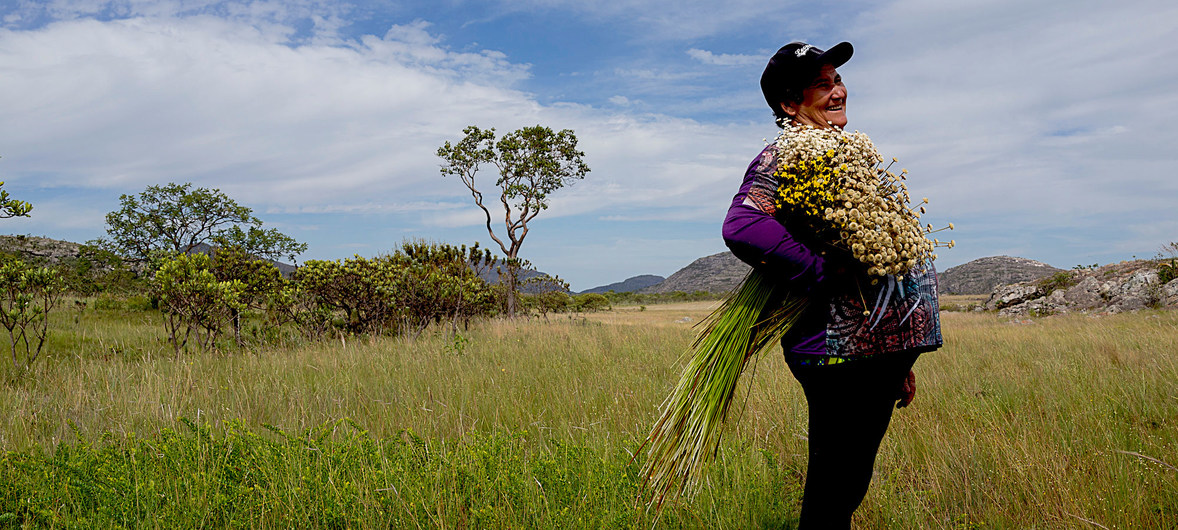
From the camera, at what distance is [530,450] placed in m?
3.68

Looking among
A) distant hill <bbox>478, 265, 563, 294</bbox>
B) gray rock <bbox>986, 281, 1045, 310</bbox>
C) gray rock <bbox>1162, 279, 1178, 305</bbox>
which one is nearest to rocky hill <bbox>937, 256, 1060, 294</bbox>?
gray rock <bbox>986, 281, 1045, 310</bbox>

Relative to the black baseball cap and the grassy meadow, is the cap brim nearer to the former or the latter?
the black baseball cap

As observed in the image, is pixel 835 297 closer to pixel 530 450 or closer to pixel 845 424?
pixel 845 424

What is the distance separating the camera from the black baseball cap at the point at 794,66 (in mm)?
1988

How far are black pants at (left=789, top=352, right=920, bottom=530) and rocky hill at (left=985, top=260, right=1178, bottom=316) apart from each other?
19.1 meters

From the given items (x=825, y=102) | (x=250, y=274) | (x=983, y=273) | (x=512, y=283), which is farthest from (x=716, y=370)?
(x=983, y=273)

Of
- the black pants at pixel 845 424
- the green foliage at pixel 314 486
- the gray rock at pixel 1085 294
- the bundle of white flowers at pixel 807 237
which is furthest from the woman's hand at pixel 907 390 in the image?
the gray rock at pixel 1085 294

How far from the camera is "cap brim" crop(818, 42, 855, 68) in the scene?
1.96 meters

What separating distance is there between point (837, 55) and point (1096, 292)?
22.5m

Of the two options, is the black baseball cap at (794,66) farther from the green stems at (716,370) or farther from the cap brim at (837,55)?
the green stems at (716,370)

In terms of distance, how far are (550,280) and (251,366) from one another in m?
15.2

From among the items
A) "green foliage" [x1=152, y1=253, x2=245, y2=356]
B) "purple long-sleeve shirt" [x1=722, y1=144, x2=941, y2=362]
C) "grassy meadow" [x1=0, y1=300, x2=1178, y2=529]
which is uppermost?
"green foliage" [x1=152, y1=253, x2=245, y2=356]

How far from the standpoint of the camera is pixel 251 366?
696 cm

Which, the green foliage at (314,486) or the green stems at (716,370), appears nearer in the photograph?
A: the green stems at (716,370)
